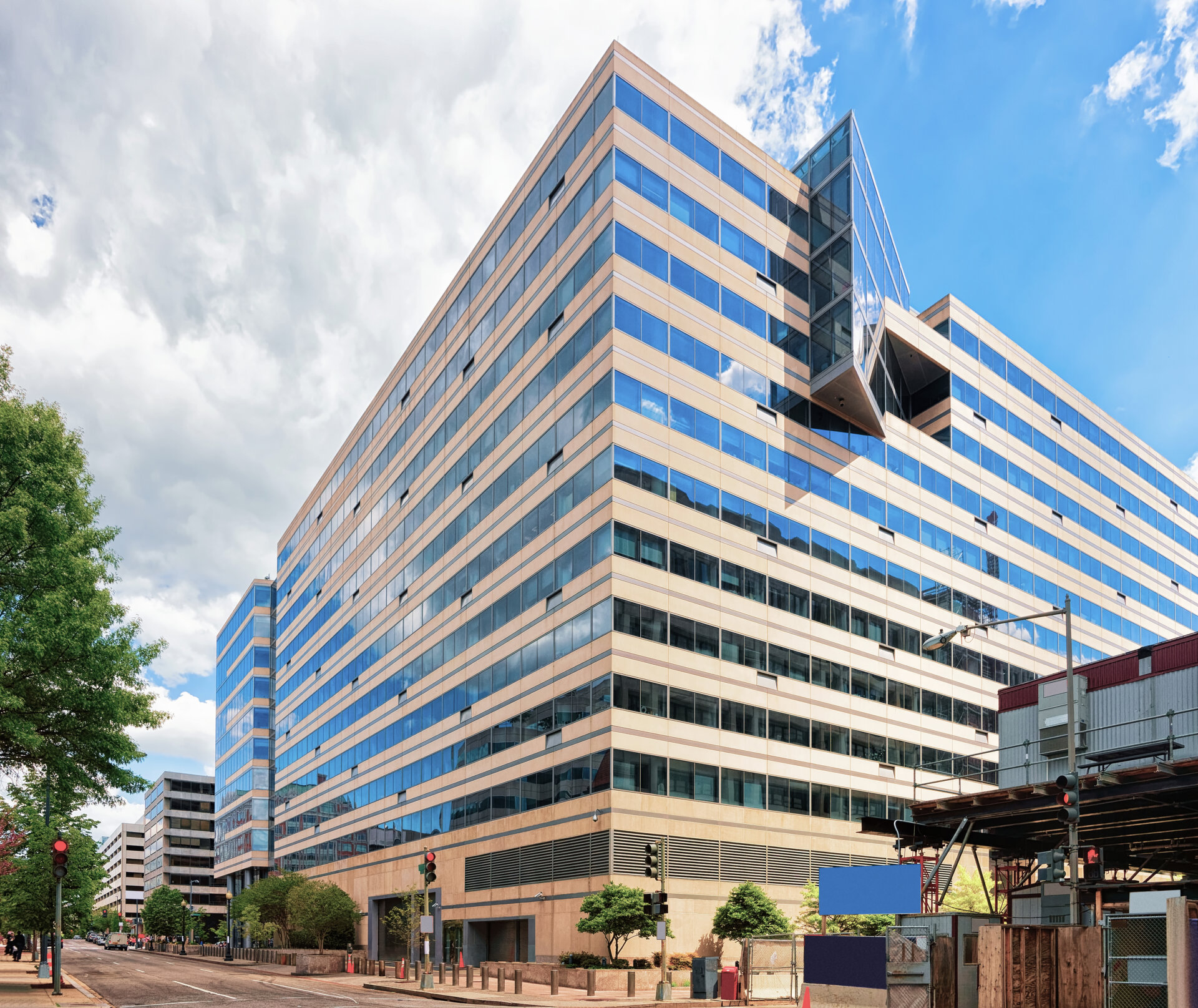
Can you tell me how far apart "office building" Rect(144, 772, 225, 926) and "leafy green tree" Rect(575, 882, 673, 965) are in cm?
15348

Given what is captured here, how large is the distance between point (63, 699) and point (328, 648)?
6220cm

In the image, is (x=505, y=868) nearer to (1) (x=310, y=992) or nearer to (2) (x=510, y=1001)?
(1) (x=310, y=992)

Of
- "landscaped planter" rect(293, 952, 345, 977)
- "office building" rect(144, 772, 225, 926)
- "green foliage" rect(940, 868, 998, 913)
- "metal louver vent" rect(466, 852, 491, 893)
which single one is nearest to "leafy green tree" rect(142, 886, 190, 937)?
"office building" rect(144, 772, 225, 926)

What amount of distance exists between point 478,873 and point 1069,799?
36.5 m

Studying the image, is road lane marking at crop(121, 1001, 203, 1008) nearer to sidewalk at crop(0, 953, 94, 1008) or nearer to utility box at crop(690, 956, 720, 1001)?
sidewalk at crop(0, 953, 94, 1008)

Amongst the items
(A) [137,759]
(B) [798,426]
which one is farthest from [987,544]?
(A) [137,759]

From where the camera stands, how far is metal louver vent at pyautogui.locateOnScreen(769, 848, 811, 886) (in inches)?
1790

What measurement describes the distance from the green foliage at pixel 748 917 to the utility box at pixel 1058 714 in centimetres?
1181

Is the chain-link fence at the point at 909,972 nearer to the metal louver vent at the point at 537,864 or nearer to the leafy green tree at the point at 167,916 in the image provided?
the metal louver vent at the point at 537,864

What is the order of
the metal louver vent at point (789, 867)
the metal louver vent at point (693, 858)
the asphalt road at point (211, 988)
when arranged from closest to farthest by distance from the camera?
the asphalt road at point (211, 988) < the metal louver vent at point (693, 858) < the metal louver vent at point (789, 867)

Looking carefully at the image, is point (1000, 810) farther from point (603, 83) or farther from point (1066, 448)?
point (1066, 448)

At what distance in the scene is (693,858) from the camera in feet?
139

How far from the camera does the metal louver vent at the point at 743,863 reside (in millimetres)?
43438

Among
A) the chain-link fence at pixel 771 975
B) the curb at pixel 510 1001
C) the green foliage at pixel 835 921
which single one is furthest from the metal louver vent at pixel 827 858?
Result: the chain-link fence at pixel 771 975
